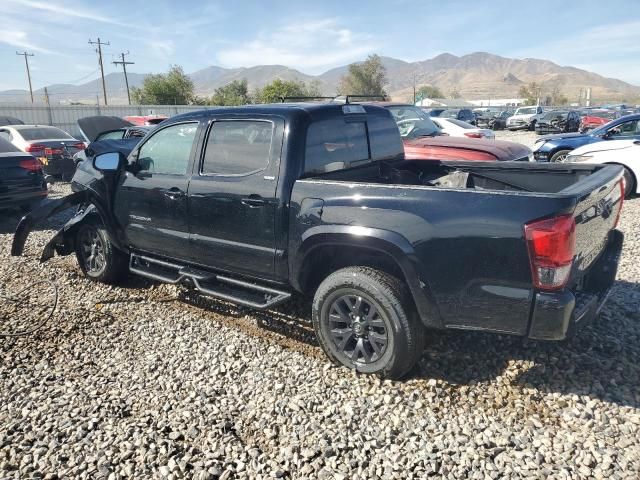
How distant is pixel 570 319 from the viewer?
2756mm

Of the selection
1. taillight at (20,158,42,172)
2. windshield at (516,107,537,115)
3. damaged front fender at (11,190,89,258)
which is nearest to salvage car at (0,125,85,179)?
taillight at (20,158,42,172)

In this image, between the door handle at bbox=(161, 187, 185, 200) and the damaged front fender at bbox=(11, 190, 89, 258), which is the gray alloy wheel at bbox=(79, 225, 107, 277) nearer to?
the damaged front fender at bbox=(11, 190, 89, 258)

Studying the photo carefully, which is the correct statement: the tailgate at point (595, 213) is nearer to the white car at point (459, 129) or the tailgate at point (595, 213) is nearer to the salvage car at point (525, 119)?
the white car at point (459, 129)

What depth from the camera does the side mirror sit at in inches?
187

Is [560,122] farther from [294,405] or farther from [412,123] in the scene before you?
[294,405]

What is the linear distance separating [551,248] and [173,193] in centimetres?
308

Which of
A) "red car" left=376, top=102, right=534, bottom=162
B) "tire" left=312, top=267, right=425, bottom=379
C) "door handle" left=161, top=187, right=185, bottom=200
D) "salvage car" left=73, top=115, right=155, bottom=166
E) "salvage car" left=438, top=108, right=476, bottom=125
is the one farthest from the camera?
"salvage car" left=438, top=108, right=476, bottom=125

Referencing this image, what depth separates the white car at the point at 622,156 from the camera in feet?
29.7

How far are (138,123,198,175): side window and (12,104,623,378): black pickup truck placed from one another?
2cm

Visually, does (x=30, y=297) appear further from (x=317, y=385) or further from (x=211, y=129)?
(x=317, y=385)

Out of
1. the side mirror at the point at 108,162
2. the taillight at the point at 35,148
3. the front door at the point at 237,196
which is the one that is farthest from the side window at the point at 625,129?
the taillight at the point at 35,148

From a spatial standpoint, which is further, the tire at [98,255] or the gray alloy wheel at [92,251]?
the gray alloy wheel at [92,251]

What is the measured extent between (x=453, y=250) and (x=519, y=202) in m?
0.45

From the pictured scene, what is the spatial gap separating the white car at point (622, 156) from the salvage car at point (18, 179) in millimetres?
9784
